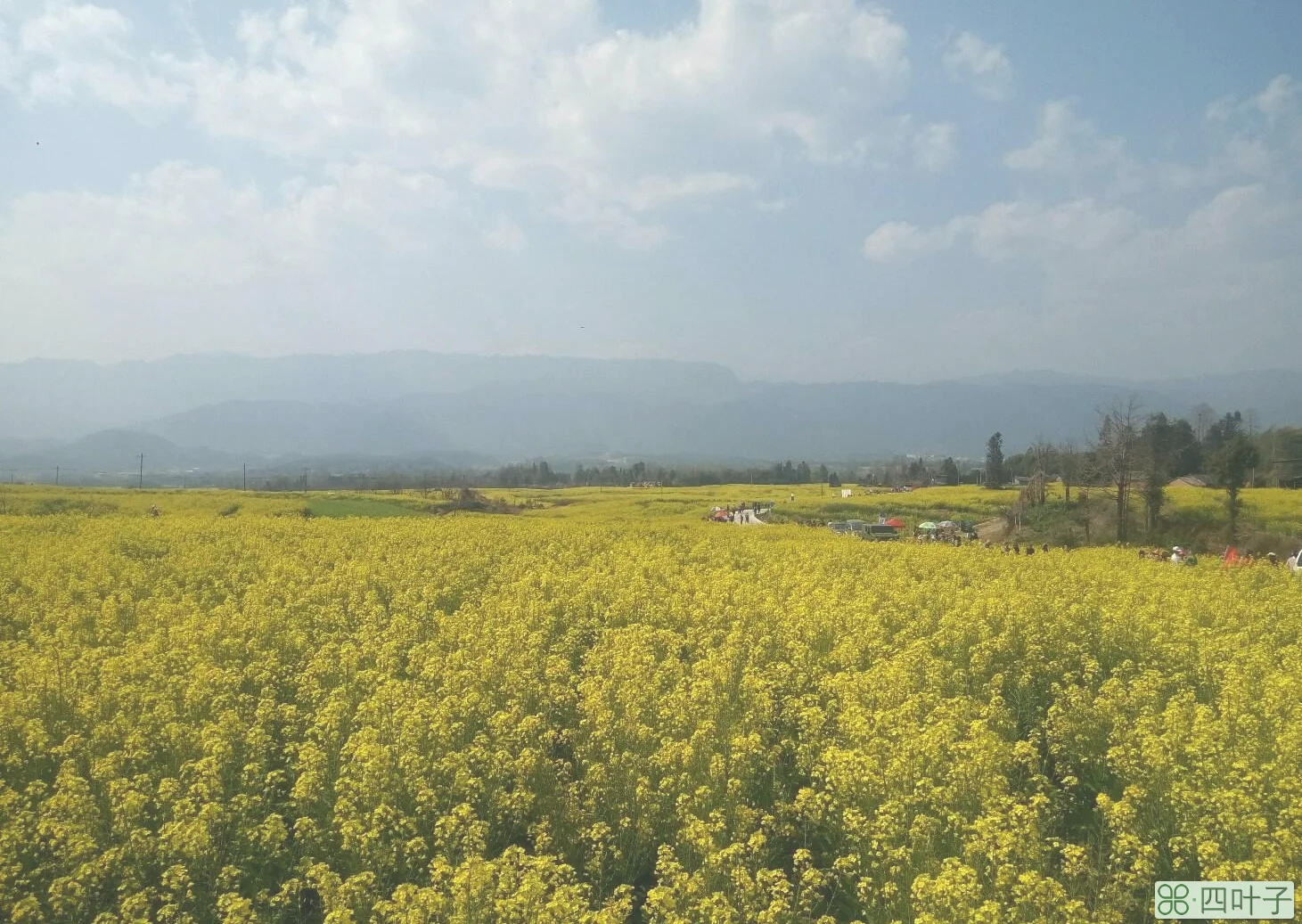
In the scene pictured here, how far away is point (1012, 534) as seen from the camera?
40719 mm

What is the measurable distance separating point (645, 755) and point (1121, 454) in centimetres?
3426

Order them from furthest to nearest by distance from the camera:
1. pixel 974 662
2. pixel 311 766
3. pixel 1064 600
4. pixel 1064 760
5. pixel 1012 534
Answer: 1. pixel 1012 534
2. pixel 1064 600
3. pixel 974 662
4. pixel 1064 760
5. pixel 311 766

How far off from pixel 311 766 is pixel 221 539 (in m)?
20.4

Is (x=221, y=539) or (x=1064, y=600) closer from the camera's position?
(x=1064, y=600)

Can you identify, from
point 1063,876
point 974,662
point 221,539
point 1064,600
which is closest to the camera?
point 1063,876

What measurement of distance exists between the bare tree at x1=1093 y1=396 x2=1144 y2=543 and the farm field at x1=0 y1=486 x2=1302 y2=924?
2189cm

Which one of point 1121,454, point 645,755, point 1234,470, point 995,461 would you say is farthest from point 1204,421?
point 645,755

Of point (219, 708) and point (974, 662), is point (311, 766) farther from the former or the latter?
point (974, 662)

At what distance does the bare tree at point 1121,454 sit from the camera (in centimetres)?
3519

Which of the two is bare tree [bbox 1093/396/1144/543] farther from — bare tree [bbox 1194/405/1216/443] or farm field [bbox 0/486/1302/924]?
bare tree [bbox 1194/405/1216/443]

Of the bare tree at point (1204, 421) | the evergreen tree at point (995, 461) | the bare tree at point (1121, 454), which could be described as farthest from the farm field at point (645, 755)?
the bare tree at point (1204, 421)

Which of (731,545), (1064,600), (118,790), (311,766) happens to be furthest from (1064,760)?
(731,545)

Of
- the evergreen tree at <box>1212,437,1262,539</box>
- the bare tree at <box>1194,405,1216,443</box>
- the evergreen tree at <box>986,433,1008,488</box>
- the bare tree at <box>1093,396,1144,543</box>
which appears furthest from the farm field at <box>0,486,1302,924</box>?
the bare tree at <box>1194,405,1216,443</box>

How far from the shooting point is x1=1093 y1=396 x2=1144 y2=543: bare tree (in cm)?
3519
